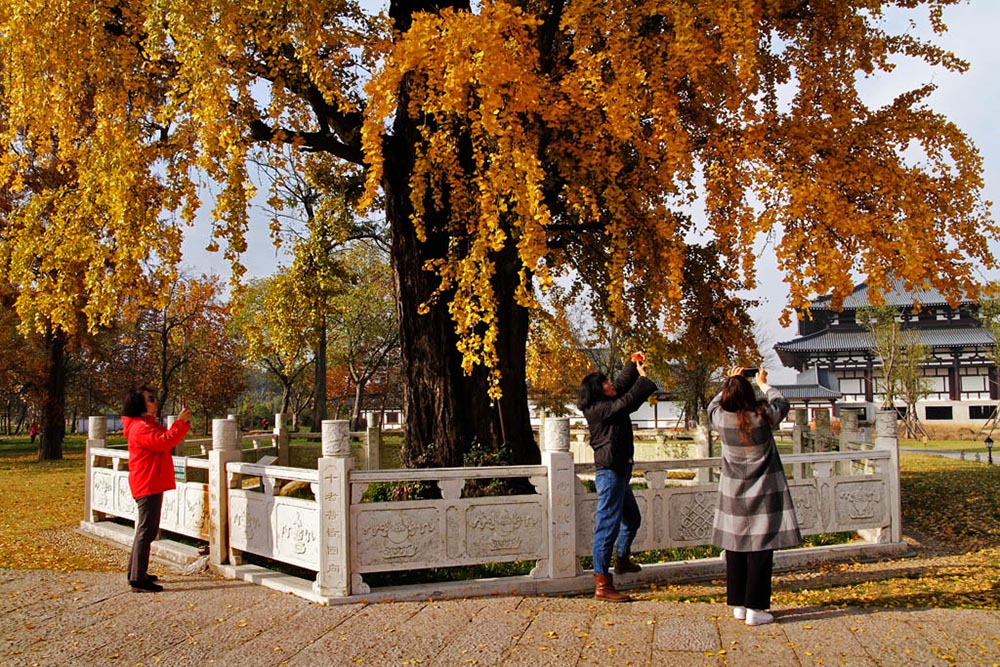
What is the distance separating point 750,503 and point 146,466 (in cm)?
442

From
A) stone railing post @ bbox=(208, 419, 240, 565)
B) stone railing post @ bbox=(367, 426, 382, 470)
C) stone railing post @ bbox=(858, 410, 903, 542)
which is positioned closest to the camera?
stone railing post @ bbox=(208, 419, 240, 565)

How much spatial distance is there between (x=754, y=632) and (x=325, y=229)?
817 centimetres

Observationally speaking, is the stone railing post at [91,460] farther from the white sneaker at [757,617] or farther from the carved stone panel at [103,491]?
the white sneaker at [757,617]

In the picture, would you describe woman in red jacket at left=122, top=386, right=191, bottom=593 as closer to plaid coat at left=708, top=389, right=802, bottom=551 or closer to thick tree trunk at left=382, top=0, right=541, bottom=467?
thick tree trunk at left=382, top=0, right=541, bottom=467

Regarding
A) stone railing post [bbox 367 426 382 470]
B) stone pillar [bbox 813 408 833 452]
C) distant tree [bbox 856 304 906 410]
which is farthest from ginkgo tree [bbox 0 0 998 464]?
distant tree [bbox 856 304 906 410]

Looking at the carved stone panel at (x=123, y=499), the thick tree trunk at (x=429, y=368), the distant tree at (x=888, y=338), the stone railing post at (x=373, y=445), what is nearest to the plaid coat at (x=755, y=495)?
the thick tree trunk at (x=429, y=368)

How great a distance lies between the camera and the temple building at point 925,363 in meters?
36.8

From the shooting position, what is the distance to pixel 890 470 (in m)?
7.00

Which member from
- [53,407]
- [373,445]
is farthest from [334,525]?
[53,407]

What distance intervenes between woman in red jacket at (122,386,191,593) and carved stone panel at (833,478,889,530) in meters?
5.37

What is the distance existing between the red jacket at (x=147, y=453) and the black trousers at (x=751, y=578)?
13.3 feet

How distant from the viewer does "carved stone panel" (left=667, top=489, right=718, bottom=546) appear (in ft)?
20.4

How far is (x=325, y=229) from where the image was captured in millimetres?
11062

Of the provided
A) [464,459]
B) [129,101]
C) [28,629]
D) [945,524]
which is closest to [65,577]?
[28,629]
